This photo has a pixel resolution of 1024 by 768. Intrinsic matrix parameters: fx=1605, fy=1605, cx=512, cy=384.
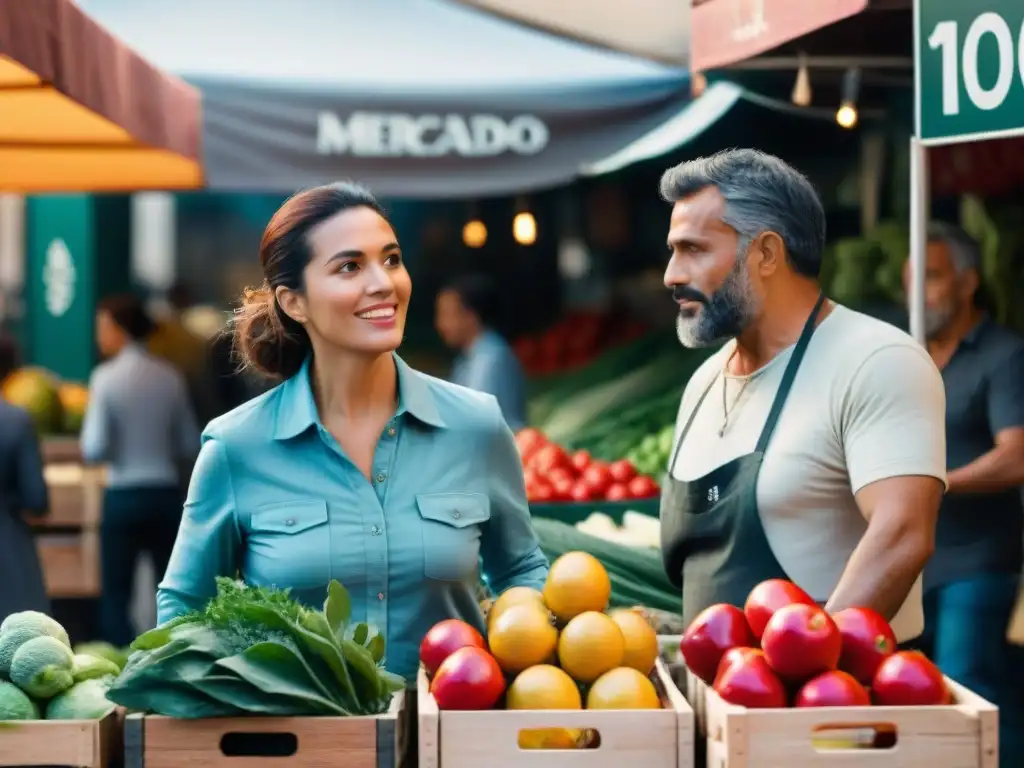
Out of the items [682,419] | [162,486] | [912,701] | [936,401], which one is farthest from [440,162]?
[912,701]

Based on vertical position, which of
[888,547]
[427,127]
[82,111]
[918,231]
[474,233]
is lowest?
[888,547]

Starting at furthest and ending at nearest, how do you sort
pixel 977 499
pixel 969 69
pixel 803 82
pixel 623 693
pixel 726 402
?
pixel 803 82 < pixel 977 499 < pixel 969 69 < pixel 726 402 < pixel 623 693

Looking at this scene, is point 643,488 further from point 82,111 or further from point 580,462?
point 82,111

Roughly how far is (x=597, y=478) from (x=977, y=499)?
5.70 ft

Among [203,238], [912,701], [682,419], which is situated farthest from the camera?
[203,238]

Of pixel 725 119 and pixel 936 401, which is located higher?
pixel 725 119

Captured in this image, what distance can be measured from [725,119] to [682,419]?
12.1 ft

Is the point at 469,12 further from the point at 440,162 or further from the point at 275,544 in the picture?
the point at 275,544

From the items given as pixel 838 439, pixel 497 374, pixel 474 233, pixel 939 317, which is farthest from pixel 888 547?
pixel 474 233

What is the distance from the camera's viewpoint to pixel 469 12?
32.3 feet

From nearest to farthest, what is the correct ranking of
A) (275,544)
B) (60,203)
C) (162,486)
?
(275,544) → (162,486) → (60,203)

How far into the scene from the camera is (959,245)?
564 centimetres

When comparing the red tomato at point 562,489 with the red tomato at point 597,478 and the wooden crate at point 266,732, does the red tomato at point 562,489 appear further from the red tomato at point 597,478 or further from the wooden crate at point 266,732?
the wooden crate at point 266,732

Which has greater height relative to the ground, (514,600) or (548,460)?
(514,600)
